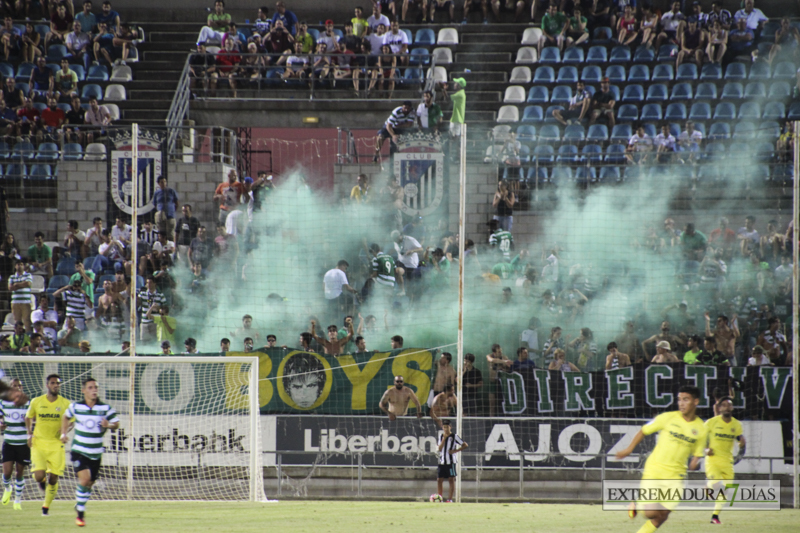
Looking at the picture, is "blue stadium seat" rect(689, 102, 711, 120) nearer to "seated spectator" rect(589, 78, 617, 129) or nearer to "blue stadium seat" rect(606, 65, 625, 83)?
"seated spectator" rect(589, 78, 617, 129)

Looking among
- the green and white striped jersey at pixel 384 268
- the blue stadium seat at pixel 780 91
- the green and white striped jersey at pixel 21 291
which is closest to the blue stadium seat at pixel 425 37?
the blue stadium seat at pixel 780 91

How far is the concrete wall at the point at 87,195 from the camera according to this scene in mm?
16062

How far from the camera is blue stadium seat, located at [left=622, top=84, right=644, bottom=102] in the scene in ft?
63.2

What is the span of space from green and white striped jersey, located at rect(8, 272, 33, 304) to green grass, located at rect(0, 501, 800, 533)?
491 cm

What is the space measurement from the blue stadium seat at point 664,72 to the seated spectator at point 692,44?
→ 0.62 ft

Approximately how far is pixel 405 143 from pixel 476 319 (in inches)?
117

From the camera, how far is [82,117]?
19484mm

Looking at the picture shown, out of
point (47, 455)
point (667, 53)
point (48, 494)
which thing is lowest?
point (48, 494)

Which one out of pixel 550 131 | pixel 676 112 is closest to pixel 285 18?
pixel 550 131

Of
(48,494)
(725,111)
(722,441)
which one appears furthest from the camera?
(725,111)

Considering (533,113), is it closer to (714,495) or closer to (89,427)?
(714,495)

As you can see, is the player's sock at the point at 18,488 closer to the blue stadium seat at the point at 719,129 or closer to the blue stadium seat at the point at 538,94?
the blue stadium seat at the point at 538,94

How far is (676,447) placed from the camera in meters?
8.15

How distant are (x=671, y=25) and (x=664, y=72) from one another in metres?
1.27
